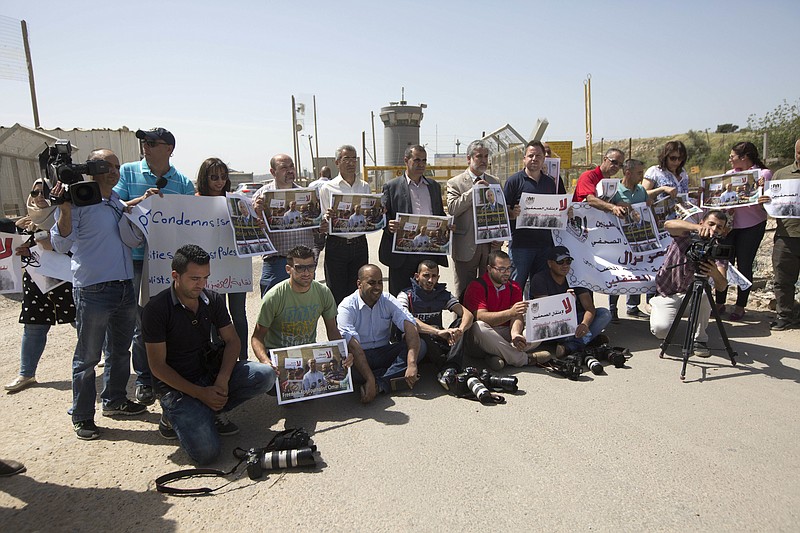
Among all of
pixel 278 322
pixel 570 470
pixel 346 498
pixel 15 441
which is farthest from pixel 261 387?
pixel 570 470

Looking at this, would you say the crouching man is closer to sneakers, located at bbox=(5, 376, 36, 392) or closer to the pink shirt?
sneakers, located at bbox=(5, 376, 36, 392)

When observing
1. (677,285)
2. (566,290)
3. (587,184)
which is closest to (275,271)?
(566,290)

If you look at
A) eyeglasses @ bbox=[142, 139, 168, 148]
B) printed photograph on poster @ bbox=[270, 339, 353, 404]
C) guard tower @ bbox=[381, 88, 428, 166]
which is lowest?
printed photograph on poster @ bbox=[270, 339, 353, 404]

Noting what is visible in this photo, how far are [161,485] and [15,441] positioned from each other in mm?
1551

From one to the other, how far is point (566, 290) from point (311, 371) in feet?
10.5

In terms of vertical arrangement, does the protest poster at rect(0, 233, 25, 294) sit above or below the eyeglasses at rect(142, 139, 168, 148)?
below

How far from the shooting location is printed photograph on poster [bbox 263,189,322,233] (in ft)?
17.9

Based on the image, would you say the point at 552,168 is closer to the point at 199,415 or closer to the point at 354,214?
the point at 354,214

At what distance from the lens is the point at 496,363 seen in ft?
17.9

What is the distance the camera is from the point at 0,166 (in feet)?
33.3

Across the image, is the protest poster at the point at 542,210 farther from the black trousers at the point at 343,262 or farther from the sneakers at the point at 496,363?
the black trousers at the point at 343,262

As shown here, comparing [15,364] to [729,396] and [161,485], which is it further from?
[729,396]

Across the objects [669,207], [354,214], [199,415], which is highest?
[354,214]

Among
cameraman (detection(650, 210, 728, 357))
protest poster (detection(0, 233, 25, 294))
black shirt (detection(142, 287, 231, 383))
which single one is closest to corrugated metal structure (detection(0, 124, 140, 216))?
protest poster (detection(0, 233, 25, 294))
